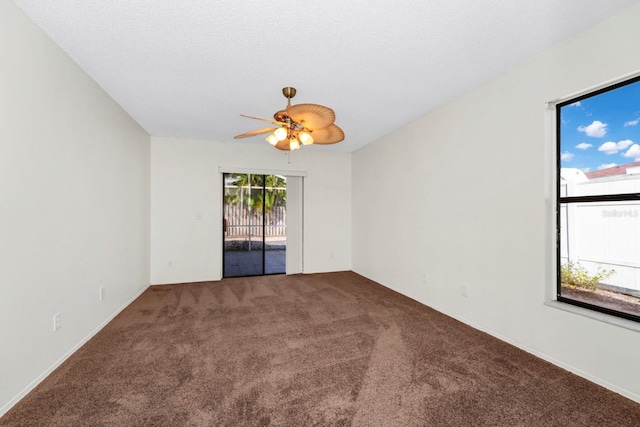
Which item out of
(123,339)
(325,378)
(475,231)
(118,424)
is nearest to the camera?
(118,424)

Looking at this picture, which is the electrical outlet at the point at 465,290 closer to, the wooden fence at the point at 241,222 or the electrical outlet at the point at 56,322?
the electrical outlet at the point at 56,322

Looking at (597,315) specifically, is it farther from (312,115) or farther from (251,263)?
(251,263)

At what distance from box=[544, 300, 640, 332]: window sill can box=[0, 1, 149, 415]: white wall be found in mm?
3770

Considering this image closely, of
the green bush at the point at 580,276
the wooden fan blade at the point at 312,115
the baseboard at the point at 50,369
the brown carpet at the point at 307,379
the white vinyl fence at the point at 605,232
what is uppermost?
the wooden fan blade at the point at 312,115

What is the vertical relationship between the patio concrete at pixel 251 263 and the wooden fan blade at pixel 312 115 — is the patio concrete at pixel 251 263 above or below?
below

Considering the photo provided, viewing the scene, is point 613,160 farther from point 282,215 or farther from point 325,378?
point 282,215

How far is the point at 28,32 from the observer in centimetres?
185

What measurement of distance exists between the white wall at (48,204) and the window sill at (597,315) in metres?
3.77

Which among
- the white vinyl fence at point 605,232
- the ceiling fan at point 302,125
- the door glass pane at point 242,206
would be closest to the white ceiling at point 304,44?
the ceiling fan at point 302,125

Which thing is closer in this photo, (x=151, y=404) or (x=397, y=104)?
(x=151, y=404)

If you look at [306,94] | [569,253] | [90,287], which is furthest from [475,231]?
[90,287]

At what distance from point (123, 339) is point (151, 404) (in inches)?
47.0

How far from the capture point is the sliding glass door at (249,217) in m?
6.64

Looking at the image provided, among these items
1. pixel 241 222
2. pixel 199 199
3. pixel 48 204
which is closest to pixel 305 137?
pixel 48 204
